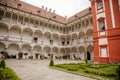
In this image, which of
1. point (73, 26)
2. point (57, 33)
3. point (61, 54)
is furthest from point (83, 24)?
point (61, 54)

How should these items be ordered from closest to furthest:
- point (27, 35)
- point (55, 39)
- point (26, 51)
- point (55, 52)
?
point (26, 51) → point (27, 35) → point (55, 52) → point (55, 39)

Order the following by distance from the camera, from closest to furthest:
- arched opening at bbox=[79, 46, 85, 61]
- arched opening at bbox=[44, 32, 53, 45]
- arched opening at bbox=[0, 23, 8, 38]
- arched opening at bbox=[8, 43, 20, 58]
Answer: arched opening at bbox=[0, 23, 8, 38] → arched opening at bbox=[8, 43, 20, 58] → arched opening at bbox=[79, 46, 85, 61] → arched opening at bbox=[44, 32, 53, 45]

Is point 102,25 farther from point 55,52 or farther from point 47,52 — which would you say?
point 55,52

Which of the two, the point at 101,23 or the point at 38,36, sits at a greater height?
the point at 38,36

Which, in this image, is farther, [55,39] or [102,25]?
[55,39]

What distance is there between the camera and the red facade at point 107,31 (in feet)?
40.1

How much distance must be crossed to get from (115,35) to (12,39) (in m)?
23.1

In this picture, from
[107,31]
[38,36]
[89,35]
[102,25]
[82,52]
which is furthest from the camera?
[38,36]

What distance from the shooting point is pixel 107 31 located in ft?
43.3

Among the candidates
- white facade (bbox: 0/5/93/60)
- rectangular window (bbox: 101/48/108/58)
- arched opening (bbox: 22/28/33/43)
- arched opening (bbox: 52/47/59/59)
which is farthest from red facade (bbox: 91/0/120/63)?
arched opening (bbox: 52/47/59/59)

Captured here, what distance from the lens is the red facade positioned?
12227 mm

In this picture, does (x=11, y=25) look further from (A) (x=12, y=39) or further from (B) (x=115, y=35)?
(B) (x=115, y=35)

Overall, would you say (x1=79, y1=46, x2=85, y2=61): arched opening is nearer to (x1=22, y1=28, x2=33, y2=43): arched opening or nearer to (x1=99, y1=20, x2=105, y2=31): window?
(x1=22, y1=28, x2=33, y2=43): arched opening

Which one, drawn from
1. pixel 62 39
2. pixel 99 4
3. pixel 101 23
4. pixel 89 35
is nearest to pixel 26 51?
pixel 62 39
